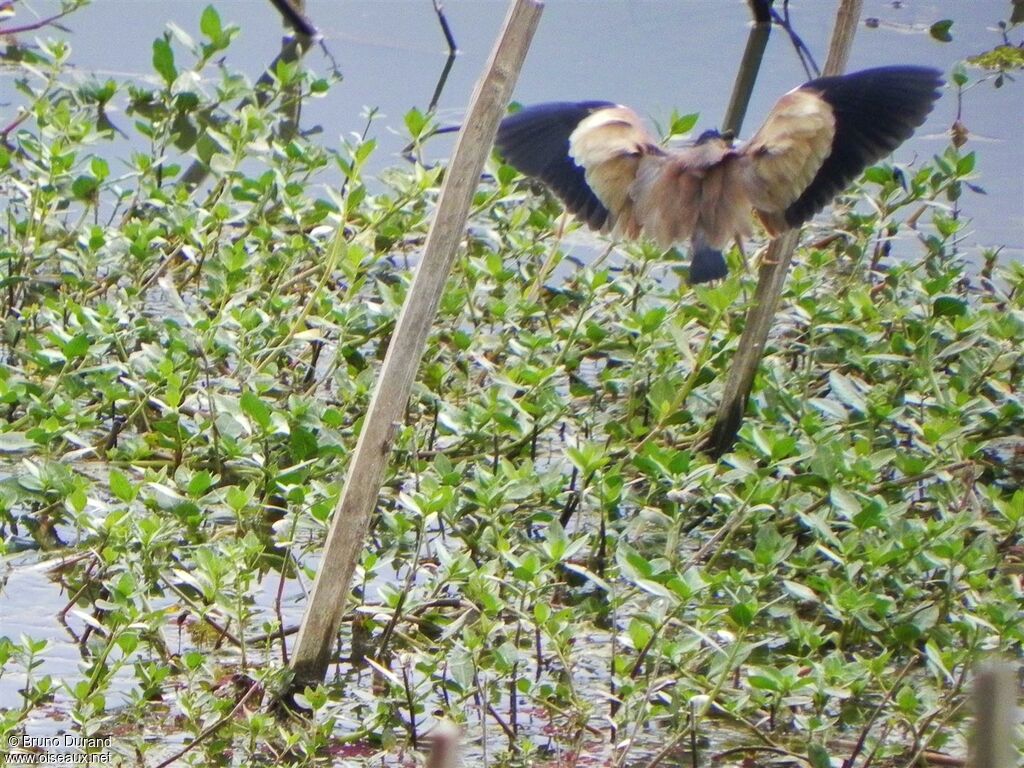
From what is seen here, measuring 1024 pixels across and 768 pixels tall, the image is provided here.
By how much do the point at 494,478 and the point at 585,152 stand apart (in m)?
1.38

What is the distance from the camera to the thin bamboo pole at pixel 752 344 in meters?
3.71

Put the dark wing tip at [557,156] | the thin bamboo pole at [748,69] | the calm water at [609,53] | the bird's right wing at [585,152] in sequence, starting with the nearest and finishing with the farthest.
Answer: the bird's right wing at [585,152] < the dark wing tip at [557,156] < the thin bamboo pole at [748,69] < the calm water at [609,53]

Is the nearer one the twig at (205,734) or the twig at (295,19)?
the twig at (205,734)

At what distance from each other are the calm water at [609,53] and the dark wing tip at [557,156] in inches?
80.4

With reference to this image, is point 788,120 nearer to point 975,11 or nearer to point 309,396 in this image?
point 309,396

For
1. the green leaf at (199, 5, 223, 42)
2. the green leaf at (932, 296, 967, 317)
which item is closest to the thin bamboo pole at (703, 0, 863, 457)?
the green leaf at (932, 296, 967, 317)

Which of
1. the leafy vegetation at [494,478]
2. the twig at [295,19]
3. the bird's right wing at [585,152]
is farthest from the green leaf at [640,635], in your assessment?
the twig at [295,19]

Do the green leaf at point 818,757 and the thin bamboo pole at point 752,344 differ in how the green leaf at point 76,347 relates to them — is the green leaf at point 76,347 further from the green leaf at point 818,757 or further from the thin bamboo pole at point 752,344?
the green leaf at point 818,757

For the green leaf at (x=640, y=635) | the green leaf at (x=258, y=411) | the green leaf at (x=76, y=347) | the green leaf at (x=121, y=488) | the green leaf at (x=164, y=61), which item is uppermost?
the green leaf at (x=164, y=61)

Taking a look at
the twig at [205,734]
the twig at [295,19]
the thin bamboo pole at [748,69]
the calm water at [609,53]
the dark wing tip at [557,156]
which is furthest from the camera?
the twig at [295,19]

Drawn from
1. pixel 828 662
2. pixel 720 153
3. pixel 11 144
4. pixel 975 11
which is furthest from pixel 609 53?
pixel 828 662

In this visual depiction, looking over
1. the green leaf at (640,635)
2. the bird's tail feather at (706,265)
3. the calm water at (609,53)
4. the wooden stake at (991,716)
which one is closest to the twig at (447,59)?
the calm water at (609,53)

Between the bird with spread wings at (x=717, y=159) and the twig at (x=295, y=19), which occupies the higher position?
the twig at (x=295, y=19)

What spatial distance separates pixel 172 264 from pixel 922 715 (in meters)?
2.88
